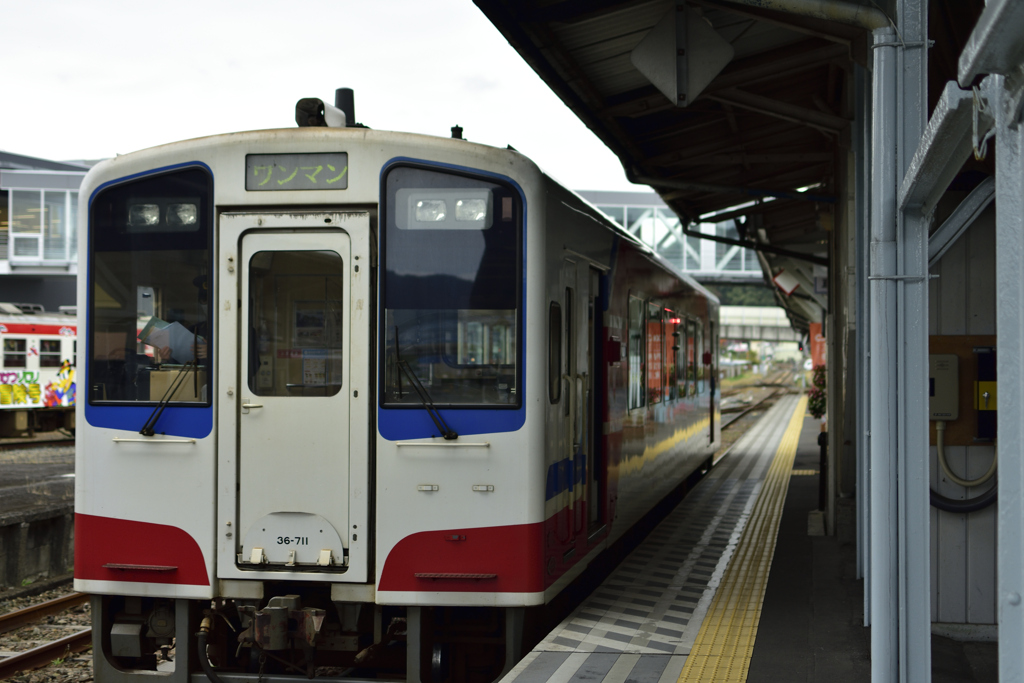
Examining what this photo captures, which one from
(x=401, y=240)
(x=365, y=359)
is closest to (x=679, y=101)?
(x=401, y=240)

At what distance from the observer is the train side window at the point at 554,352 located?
200 inches

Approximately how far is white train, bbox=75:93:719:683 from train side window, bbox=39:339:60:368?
18010 millimetres

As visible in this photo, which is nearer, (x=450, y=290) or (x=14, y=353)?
(x=450, y=290)

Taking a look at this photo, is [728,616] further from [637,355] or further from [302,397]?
[302,397]

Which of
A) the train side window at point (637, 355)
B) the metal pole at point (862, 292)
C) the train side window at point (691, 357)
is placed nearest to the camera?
the metal pole at point (862, 292)

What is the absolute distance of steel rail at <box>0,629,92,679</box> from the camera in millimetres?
6320

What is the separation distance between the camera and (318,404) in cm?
488

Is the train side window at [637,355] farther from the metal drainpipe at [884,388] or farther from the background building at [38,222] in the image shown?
the background building at [38,222]

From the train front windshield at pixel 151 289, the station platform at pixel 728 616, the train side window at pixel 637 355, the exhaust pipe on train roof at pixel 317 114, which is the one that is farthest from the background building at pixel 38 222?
the exhaust pipe on train roof at pixel 317 114

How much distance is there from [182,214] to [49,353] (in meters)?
18.5

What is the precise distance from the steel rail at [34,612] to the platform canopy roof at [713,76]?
18.5ft

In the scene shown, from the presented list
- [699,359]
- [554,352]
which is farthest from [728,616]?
[699,359]

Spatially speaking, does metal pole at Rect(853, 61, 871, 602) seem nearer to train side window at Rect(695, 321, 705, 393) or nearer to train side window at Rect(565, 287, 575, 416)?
train side window at Rect(565, 287, 575, 416)

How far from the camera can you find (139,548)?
4.97m
